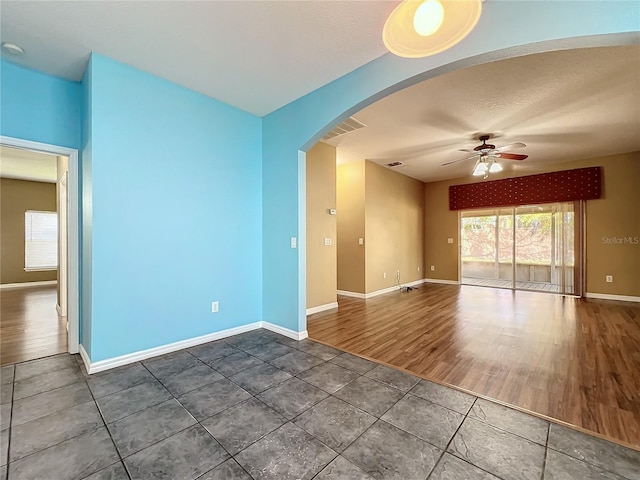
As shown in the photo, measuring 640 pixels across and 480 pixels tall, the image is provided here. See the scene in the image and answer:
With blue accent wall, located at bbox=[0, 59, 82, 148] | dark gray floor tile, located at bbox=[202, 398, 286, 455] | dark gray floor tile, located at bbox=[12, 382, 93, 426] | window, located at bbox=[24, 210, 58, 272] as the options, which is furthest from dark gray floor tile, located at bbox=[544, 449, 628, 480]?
window, located at bbox=[24, 210, 58, 272]

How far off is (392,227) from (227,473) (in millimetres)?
5973

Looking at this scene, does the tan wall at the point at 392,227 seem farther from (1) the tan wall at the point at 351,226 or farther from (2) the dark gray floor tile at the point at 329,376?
(2) the dark gray floor tile at the point at 329,376

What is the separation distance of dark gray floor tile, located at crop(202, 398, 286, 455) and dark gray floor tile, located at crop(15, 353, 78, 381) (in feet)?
6.14

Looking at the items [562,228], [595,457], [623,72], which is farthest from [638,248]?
[595,457]

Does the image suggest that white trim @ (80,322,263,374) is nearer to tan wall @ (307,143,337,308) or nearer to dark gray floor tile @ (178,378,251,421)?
dark gray floor tile @ (178,378,251,421)

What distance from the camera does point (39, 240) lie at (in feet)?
24.0

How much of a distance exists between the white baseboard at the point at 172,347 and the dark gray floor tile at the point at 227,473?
1802 mm

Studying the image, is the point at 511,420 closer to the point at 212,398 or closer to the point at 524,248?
the point at 212,398

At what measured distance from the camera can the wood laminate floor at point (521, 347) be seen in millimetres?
2016

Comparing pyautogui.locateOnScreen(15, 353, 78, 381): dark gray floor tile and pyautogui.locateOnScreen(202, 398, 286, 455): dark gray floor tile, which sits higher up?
pyautogui.locateOnScreen(15, 353, 78, 381): dark gray floor tile

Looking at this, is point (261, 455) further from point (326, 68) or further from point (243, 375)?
point (326, 68)

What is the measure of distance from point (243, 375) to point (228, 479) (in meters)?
1.09

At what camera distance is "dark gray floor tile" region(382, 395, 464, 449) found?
5.49 feet

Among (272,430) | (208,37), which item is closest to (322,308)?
(272,430)
